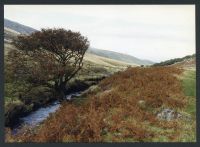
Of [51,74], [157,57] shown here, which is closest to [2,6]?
[51,74]

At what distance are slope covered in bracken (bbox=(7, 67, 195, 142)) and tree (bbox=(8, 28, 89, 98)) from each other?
1.65m

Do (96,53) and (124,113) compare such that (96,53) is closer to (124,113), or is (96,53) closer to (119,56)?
(119,56)

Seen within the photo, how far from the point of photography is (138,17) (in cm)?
2661

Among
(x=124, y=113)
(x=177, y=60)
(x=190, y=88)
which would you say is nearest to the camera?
(x=124, y=113)

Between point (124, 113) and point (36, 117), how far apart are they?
4.77 meters

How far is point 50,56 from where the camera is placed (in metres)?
26.5

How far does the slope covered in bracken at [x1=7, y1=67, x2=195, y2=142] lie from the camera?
2425cm

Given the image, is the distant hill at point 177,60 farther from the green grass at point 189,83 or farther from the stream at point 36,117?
the stream at point 36,117

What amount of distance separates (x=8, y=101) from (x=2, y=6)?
5068 mm

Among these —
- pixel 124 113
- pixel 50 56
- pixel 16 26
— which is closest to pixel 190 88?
pixel 124 113

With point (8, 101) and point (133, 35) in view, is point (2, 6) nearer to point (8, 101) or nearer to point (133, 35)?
point (8, 101)

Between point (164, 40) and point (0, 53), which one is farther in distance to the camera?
point (164, 40)

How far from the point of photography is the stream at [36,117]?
83.1 feet

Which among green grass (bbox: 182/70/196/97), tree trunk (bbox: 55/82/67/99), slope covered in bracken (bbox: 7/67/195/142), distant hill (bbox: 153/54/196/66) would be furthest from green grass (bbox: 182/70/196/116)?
tree trunk (bbox: 55/82/67/99)
